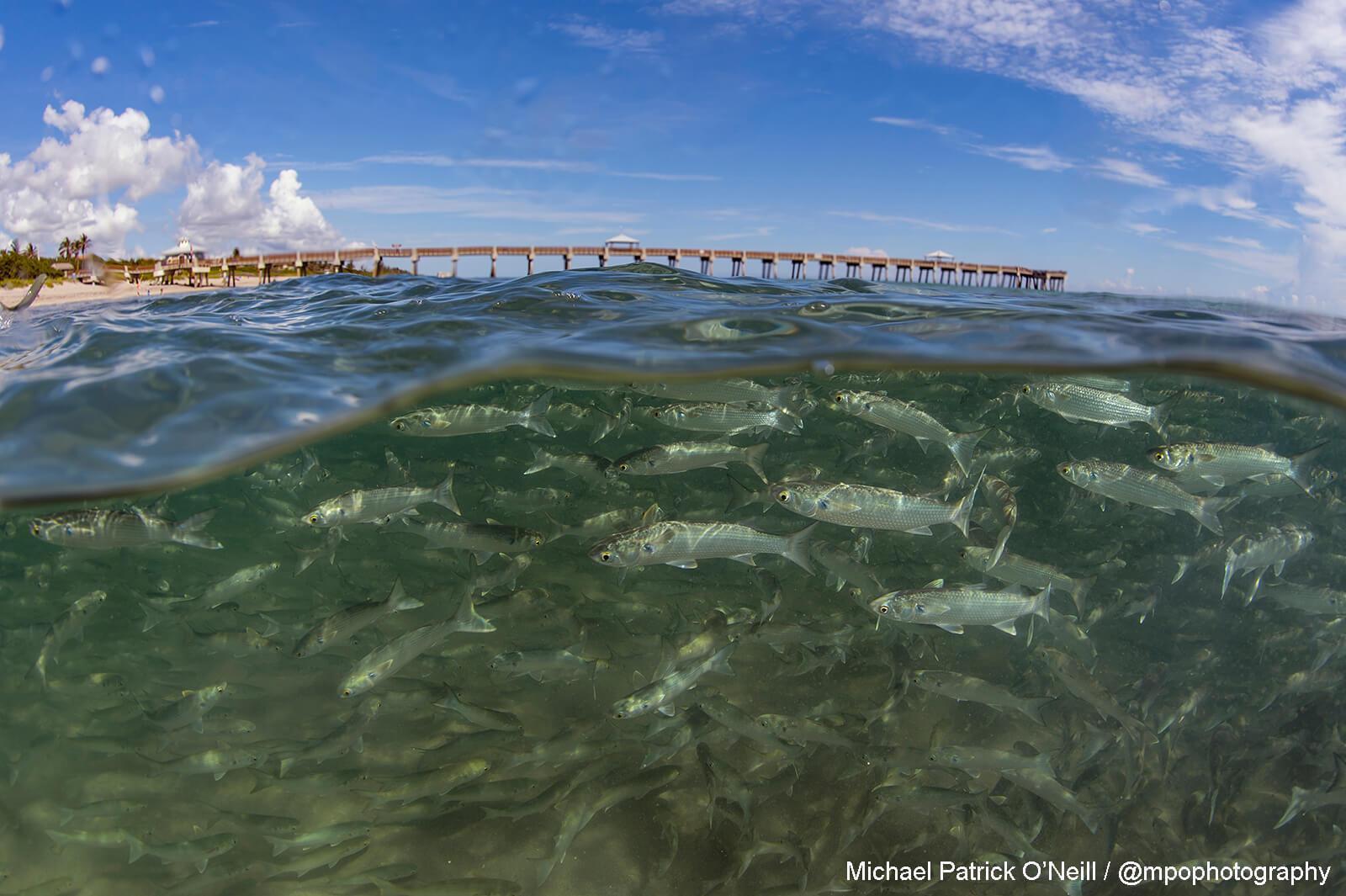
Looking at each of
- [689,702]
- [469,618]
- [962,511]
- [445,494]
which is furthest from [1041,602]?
[445,494]

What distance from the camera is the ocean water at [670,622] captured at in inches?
239

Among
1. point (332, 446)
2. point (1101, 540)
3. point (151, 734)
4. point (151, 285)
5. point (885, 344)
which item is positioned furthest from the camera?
point (151, 285)

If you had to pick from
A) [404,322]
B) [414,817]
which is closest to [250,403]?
[404,322]

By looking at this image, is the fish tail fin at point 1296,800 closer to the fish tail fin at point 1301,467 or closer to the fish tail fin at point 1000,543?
the fish tail fin at point 1301,467

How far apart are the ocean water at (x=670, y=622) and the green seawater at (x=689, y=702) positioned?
53 millimetres

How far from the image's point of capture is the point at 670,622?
23.6 feet

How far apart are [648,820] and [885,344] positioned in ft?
17.7

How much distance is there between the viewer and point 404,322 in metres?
8.44

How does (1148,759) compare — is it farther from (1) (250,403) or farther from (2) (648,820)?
(1) (250,403)

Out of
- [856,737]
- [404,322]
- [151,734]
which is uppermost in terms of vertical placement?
[404,322]

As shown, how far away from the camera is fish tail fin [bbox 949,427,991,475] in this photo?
20.4 ft

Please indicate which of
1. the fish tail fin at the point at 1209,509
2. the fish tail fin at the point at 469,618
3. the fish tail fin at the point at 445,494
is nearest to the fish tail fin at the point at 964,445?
the fish tail fin at the point at 1209,509

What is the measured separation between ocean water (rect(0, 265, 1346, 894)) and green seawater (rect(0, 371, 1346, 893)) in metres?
0.05

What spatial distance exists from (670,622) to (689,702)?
880mm
